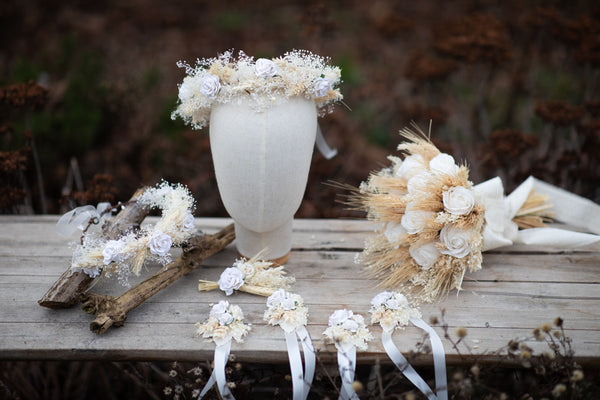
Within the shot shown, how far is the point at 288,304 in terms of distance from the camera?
5.12 ft

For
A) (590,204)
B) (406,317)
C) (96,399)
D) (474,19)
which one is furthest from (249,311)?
(474,19)

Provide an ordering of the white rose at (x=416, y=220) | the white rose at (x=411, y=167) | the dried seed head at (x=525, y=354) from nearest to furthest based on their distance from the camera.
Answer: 1. the dried seed head at (x=525, y=354)
2. the white rose at (x=416, y=220)
3. the white rose at (x=411, y=167)

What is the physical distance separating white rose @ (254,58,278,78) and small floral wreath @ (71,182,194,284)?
54 cm

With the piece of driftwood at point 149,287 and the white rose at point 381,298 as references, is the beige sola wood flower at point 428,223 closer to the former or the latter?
the white rose at point 381,298

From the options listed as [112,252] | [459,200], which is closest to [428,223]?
A: [459,200]

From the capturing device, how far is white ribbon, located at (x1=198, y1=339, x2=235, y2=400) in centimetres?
136

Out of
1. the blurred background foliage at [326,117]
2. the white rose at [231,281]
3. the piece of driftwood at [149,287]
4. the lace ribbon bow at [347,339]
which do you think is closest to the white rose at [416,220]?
the lace ribbon bow at [347,339]

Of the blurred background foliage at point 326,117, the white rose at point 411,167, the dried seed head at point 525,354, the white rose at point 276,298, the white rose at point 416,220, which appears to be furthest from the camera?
the blurred background foliage at point 326,117

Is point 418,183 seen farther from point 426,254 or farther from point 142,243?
point 142,243

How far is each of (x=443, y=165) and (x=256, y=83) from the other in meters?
0.77

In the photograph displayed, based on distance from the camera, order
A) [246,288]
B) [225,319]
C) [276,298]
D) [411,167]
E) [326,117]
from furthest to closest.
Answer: [326,117] → [411,167] → [246,288] → [276,298] → [225,319]

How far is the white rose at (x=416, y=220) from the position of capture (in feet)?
5.62

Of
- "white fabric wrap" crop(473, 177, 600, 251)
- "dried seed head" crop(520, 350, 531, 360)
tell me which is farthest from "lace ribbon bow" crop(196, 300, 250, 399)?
"white fabric wrap" crop(473, 177, 600, 251)

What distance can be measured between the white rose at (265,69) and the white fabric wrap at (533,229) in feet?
2.95
